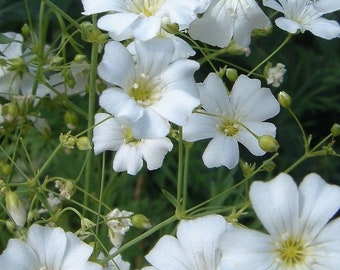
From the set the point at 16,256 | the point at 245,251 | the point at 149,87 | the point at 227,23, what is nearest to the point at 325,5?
the point at 227,23

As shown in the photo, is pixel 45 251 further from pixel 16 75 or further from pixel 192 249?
pixel 16 75

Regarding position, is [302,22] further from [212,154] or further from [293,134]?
[293,134]

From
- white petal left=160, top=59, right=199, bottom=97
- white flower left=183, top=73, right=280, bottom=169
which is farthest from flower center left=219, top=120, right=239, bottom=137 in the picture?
white petal left=160, top=59, right=199, bottom=97

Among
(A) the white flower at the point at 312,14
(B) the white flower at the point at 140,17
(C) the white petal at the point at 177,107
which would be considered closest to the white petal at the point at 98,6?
(B) the white flower at the point at 140,17

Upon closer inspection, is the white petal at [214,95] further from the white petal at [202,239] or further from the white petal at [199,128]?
the white petal at [202,239]

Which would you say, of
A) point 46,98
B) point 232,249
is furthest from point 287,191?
point 46,98
